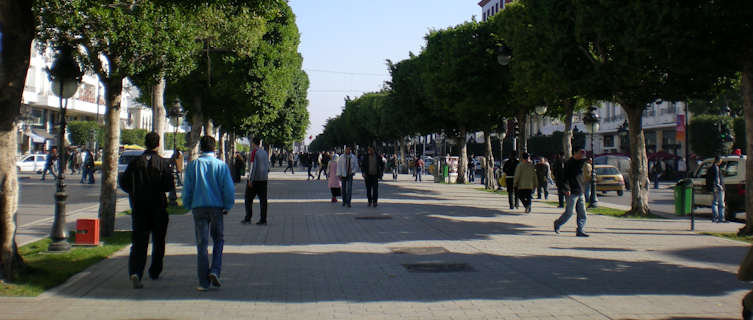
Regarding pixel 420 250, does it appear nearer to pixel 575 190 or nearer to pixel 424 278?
pixel 424 278

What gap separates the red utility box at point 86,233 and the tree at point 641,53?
1036cm

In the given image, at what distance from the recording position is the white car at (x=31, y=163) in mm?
42972

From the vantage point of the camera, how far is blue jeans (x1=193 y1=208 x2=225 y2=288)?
6.94m

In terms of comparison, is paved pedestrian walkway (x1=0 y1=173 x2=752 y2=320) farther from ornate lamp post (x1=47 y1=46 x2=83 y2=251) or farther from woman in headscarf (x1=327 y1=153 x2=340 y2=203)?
woman in headscarf (x1=327 y1=153 x2=340 y2=203)

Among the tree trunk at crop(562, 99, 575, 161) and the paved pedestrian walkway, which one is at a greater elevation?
the tree trunk at crop(562, 99, 575, 161)

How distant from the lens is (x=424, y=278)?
7789 mm

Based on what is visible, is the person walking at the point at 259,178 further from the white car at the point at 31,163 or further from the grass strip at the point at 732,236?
the white car at the point at 31,163

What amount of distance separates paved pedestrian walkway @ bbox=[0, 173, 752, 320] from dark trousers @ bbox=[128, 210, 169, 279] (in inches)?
8.3

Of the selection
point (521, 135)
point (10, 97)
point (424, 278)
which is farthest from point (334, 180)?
point (10, 97)

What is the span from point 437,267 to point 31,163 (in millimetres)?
42497

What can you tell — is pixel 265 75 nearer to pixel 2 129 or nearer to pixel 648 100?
pixel 648 100

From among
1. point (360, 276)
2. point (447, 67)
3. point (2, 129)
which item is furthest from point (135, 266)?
point (447, 67)

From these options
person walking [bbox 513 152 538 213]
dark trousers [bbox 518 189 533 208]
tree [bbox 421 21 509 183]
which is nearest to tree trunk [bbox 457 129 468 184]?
tree [bbox 421 21 509 183]

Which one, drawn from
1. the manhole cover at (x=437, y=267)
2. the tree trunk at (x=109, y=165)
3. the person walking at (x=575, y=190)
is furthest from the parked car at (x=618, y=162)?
the tree trunk at (x=109, y=165)
